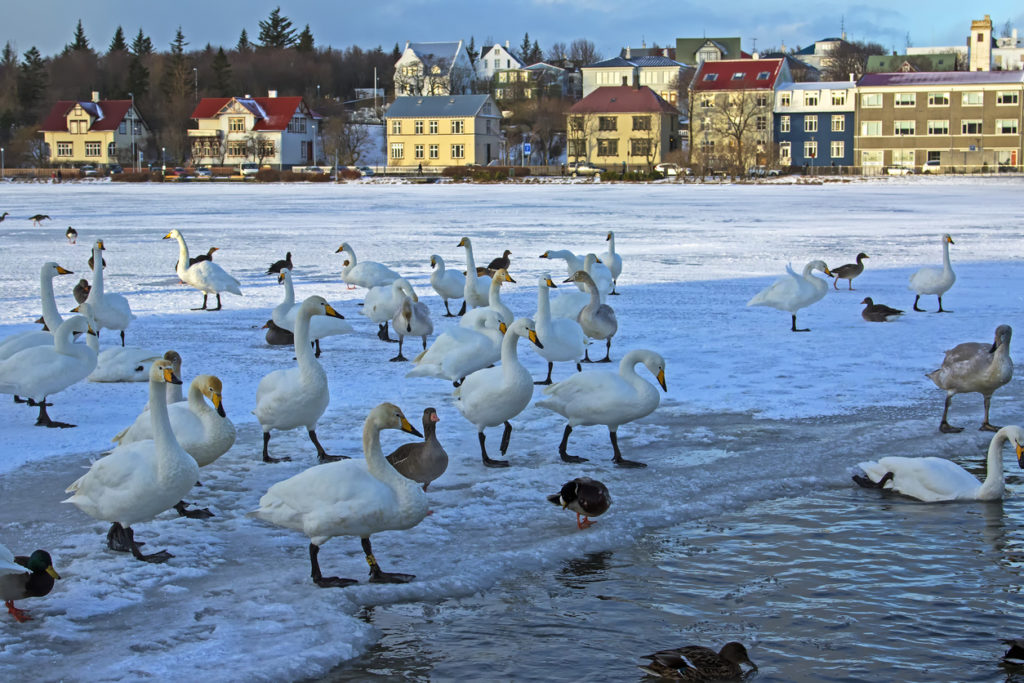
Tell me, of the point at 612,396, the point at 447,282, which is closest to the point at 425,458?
the point at 612,396

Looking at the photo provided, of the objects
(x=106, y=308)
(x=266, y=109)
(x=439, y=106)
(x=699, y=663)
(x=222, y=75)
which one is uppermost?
(x=222, y=75)

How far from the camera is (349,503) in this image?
491cm

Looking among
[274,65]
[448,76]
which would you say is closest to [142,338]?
[448,76]

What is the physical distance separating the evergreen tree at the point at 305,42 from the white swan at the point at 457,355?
134692mm

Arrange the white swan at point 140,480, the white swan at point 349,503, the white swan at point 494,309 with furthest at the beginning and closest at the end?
the white swan at point 494,309
the white swan at point 140,480
the white swan at point 349,503

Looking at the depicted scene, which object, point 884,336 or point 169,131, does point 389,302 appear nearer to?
point 884,336

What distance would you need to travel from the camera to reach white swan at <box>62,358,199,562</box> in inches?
201

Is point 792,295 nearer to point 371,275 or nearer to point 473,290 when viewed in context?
point 473,290

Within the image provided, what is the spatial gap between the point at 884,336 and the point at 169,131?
9439 centimetres

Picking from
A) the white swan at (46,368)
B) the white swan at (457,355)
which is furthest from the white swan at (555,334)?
the white swan at (46,368)

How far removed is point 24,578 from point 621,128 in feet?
268

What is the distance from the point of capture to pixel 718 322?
41.1 ft

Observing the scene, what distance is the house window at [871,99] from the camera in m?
79.1

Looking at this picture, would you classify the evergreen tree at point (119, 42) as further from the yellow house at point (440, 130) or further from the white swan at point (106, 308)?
the white swan at point (106, 308)
